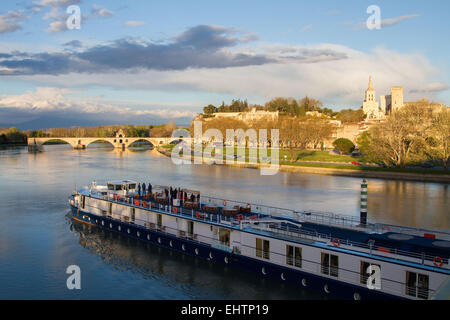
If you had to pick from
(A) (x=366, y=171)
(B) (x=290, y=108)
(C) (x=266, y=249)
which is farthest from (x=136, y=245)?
(B) (x=290, y=108)

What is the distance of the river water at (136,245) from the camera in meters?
14.8

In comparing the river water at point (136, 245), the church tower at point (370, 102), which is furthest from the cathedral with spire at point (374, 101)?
the river water at point (136, 245)

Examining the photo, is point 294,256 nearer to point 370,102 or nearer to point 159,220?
point 159,220

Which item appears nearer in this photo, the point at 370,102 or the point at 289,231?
the point at 289,231

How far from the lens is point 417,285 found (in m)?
11.5

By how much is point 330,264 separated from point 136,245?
34.9 ft

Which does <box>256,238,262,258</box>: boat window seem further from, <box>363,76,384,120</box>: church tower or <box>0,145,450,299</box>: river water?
<box>363,76,384,120</box>: church tower

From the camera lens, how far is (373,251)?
12664mm

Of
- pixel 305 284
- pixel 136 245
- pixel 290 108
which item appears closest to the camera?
pixel 305 284

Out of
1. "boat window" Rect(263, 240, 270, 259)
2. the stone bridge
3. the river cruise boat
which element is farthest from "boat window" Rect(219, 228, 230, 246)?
the stone bridge

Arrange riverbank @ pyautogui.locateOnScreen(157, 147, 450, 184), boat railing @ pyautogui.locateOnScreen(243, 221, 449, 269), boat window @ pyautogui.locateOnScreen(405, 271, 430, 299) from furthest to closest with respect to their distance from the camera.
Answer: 1. riverbank @ pyautogui.locateOnScreen(157, 147, 450, 184)
2. boat railing @ pyautogui.locateOnScreen(243, 221, 449, 269)
3. boat window @ pyautogui.locateOnScreen(405, 271, 430, 299)

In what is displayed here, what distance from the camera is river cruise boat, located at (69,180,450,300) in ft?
38.9

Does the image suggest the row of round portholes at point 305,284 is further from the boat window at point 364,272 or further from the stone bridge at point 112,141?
the stone bridge at point 112,141
